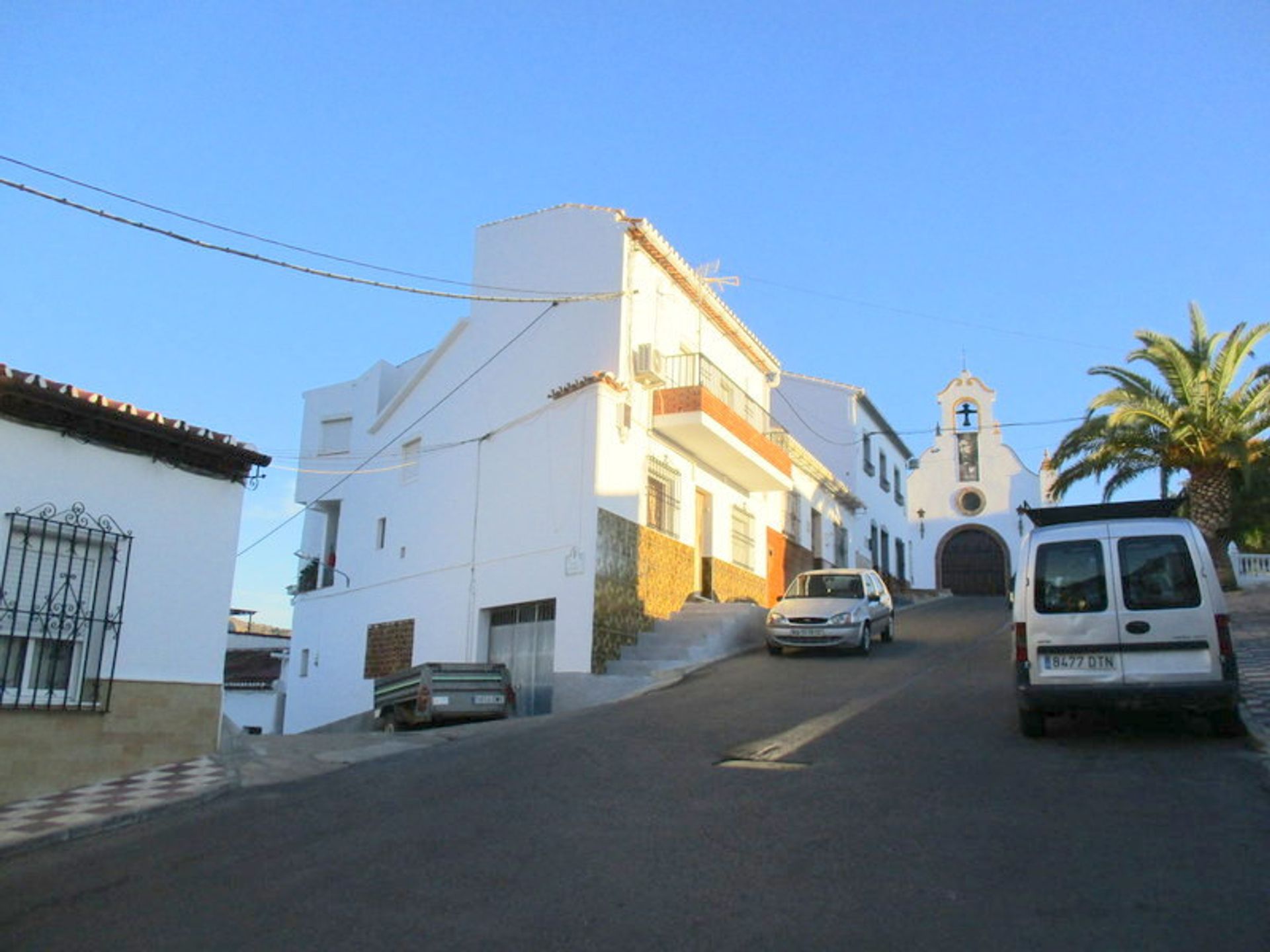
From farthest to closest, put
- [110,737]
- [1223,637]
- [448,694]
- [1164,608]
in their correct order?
[448,694]
[110,737]
[1164,608]
[1223,637]

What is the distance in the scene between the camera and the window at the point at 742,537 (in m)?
25.8

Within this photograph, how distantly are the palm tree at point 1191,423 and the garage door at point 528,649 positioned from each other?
13.1 meters

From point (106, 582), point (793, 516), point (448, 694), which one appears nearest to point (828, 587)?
point (448, 694)

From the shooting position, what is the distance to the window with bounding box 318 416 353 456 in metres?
28.8

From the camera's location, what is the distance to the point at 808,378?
124 feet

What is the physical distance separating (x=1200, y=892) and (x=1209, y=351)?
2164 centimetres

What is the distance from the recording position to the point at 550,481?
787 inches

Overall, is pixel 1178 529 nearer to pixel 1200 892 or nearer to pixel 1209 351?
pixel 1200 892

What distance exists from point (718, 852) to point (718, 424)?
51.6ft

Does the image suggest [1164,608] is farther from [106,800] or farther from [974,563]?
[974,563]

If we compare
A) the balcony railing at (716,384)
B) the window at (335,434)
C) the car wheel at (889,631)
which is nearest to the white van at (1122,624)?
the car wheel at (889,631)

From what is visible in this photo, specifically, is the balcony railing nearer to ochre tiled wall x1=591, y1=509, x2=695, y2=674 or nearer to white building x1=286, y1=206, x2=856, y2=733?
white building x1=286, y1=206, x2=856, y2=733

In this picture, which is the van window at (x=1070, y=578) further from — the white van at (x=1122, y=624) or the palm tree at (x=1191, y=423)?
the palm tree at (x=1191, y=423)

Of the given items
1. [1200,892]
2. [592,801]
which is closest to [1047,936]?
[1200,892]
